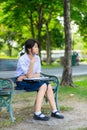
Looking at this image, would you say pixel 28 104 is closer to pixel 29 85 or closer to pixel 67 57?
pixel 29 85

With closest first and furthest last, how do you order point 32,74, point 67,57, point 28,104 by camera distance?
1. point 32,74
2. point 28,104
3. point 67,57

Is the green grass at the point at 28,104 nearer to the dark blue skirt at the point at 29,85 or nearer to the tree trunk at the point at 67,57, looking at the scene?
the tree trunk at the point at 67,57

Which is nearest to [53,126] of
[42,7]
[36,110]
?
[36,110]

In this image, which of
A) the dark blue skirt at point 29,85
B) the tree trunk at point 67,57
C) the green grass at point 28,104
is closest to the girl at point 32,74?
the dark blue skirt at point 29,85

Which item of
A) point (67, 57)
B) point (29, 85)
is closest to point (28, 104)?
point (29, 85)

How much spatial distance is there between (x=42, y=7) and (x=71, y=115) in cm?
2192

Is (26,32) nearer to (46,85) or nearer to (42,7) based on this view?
(42,7)

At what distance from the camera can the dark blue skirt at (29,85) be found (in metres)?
7.18

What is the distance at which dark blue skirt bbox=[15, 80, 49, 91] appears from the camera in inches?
283

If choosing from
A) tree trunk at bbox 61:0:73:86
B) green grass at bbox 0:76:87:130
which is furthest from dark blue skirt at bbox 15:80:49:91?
tree trunk at bbox 61:0:73:86

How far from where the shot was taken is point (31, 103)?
9.02 m

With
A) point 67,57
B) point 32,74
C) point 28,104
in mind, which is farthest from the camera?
point 67,57

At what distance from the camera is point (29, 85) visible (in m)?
7.32

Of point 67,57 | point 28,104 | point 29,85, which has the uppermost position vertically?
point 67,57
